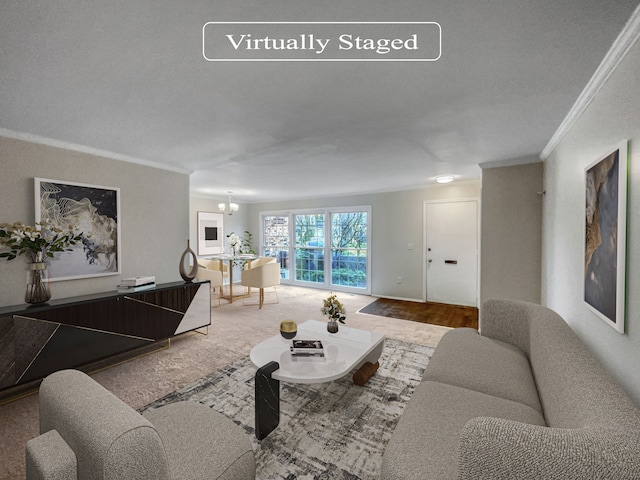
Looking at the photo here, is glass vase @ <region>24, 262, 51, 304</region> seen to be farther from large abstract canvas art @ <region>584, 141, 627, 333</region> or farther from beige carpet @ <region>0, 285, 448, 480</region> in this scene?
large abstract canvas art @ <region>584, 141, 627, 333</region>

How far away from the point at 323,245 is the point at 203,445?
570 cm

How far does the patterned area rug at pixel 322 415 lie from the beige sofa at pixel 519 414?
0.50m

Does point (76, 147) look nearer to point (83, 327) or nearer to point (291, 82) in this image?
point (83, 327)

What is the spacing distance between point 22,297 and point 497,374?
3986 millimetres

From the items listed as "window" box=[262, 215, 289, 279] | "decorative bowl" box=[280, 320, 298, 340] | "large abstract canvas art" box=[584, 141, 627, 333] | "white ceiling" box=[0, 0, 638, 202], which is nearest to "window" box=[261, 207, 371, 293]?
"window" box=[262, 215, 289, 279]

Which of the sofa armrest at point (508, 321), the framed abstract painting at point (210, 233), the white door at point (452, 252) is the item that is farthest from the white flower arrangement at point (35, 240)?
the white door at point (452, 252)

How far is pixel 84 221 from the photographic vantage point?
2912mm

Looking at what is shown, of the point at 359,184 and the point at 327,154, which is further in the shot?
the point at 359,184

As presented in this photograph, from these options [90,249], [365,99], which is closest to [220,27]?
[365,99]

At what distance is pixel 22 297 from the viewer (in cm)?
258

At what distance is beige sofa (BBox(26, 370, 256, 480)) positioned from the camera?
0.87m

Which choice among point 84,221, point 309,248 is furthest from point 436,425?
point 309,248

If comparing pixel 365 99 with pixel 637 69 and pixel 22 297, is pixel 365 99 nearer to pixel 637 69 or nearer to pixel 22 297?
pixel 637 69

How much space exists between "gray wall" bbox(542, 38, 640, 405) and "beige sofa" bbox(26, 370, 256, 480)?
5.84 ft
